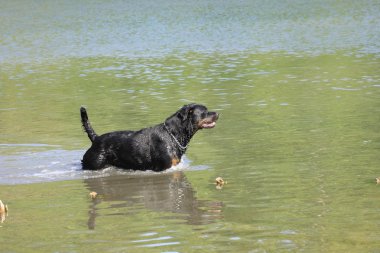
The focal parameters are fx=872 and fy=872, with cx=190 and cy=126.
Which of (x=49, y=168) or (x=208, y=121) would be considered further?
(x=49, y=168)

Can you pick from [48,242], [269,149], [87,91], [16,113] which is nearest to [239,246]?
[48,242]

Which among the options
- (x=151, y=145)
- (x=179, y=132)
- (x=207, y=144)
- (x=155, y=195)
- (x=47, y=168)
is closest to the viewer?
(x=155, y=195)

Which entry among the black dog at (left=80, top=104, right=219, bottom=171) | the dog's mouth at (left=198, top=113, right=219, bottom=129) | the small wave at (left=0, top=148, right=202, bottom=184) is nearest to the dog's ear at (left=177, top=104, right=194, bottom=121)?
the black dog at (left=80, top=104, right=219, bottom=171)

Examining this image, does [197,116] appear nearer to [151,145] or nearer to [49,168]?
[151,145]

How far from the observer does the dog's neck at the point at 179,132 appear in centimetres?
1354

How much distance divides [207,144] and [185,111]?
6.71ft

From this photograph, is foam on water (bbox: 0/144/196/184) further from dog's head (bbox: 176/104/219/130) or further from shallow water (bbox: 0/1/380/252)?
dog's head (bbox: 176/104/219/130)

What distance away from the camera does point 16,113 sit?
20688mm

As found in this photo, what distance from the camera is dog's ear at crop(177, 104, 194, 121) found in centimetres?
1357

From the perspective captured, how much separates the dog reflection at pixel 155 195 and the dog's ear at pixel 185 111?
100cm

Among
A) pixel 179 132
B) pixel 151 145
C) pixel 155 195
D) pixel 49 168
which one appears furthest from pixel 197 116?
pixel 49 168

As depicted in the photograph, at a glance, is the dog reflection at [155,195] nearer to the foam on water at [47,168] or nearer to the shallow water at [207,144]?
the shallow water at [207,144]

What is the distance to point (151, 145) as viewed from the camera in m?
13.4

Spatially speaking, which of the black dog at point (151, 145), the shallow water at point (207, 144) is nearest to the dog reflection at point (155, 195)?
the shallow water at point (207, 144)
